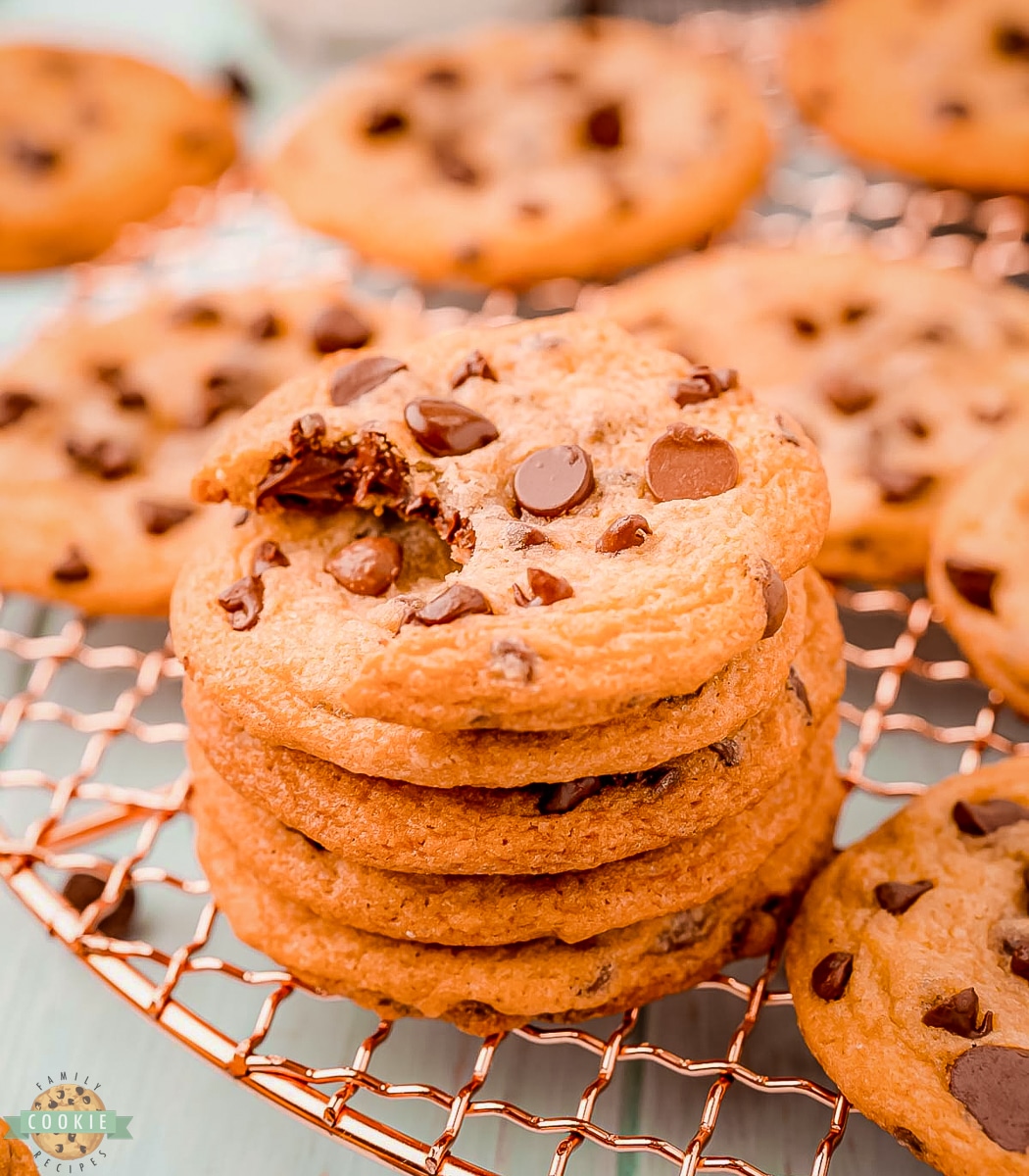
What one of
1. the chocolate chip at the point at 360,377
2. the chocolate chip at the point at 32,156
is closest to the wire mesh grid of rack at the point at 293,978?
the chocolate chip at the point at 360,377

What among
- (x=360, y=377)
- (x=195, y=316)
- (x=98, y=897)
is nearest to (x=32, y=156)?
(x=195, y=316)

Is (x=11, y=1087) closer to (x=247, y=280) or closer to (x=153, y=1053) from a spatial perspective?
(x=153, y=1053)

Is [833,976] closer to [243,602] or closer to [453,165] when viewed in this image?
[243,602]

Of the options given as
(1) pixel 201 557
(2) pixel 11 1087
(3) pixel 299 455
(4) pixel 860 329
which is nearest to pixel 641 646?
(3) pixel 299 455

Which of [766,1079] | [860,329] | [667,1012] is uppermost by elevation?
[860,329]

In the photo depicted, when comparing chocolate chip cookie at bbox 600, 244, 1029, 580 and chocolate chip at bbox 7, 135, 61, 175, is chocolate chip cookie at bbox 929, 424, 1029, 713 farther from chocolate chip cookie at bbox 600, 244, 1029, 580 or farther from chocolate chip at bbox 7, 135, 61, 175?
chocolate chip at bbox 7, 135, 61, 175
